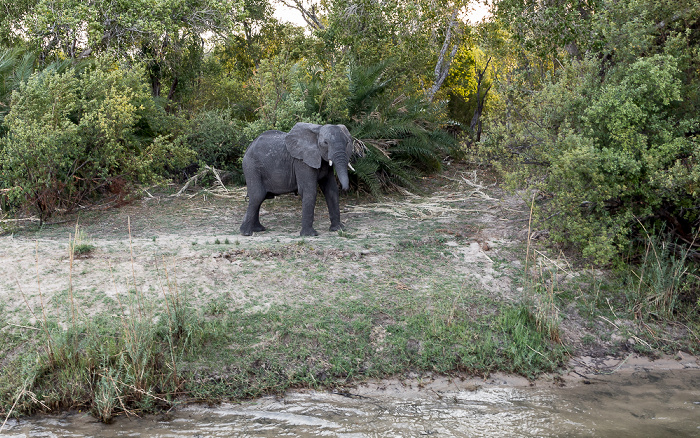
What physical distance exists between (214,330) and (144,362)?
0.72m

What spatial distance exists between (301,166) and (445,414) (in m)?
3.87

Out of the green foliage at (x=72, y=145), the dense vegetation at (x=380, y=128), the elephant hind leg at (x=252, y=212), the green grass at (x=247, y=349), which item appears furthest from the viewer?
the green foliage at (x=72, y=145)

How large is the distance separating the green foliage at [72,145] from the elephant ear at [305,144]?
9.19ft

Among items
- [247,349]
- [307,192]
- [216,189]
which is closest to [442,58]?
[216,189]

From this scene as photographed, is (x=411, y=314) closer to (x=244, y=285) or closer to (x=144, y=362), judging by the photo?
(x=244, y=285)

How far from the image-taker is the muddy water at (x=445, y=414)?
3.99 meters

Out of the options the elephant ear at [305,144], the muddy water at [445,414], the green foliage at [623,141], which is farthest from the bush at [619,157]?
the elephant ear at [305,144]

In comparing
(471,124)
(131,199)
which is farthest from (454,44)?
(131,199)

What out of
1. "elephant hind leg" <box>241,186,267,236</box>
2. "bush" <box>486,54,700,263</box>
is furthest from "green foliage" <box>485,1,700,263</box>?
"elephant hind leg" <box>241,186,267,236</box>

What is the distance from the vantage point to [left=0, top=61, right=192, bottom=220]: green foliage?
8.13 metres

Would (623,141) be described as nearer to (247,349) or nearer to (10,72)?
(247,349)

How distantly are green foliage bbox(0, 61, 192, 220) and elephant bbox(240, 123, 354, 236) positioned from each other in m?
2.31

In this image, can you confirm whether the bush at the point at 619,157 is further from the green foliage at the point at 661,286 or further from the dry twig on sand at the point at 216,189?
the dry twig on sand at the point at 216,189

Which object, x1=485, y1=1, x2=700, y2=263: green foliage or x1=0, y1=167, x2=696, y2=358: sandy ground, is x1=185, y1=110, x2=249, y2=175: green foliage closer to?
x1=0, y1=167, x2=696, y2=358: sandy ground
